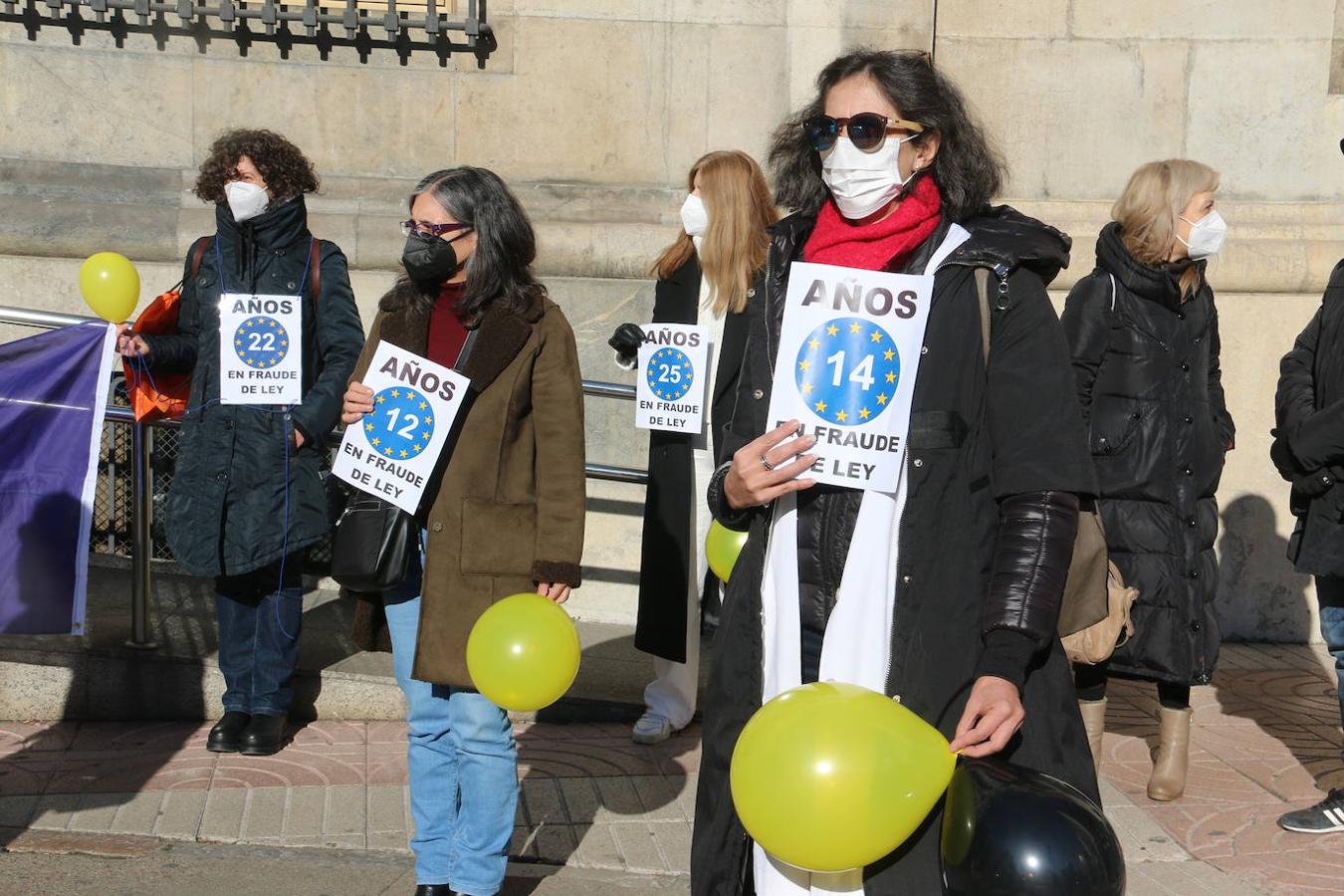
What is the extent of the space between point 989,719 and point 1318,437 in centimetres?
328

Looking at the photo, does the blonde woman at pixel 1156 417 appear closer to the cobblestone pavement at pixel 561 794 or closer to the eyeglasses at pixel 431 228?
the cobblestone pavement at pixel 561 794

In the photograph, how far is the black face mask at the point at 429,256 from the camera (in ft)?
13.4

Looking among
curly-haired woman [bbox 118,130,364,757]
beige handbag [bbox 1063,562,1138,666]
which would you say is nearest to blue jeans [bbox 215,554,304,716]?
curly-haired woman [bbox 118,130,364,757]

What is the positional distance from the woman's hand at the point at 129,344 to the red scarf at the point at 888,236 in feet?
11.2

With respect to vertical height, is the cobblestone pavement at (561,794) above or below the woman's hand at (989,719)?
below

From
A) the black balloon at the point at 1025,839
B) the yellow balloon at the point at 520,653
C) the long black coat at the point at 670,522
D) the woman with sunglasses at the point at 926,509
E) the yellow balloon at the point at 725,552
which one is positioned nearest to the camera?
the black balloon at the point at 1025,839

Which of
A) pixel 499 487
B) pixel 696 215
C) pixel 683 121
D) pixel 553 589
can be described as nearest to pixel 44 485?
pixel 499 487

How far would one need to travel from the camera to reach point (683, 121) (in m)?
8.22

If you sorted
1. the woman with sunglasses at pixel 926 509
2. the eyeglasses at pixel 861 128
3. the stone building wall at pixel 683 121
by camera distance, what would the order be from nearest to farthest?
the woman with sunglasses at pixel 926 509 → the eyeglasses at pixel 861 128 → the stone building wall at pixel 683 121

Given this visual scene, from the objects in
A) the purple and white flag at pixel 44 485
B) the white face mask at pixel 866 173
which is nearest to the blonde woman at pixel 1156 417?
the white face mask at pixel 866 173

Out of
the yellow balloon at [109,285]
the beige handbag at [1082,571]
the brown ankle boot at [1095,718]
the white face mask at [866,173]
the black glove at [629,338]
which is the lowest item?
the brown ankle boot at [1095,718]

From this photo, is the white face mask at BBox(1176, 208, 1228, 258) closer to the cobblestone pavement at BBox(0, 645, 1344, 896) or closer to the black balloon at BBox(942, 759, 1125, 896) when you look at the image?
the cobblestone pavement at BBox(0, 645, 1344, 896)

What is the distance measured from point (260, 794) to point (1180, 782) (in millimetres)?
3283

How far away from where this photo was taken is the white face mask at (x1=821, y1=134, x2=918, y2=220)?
2807 mm
